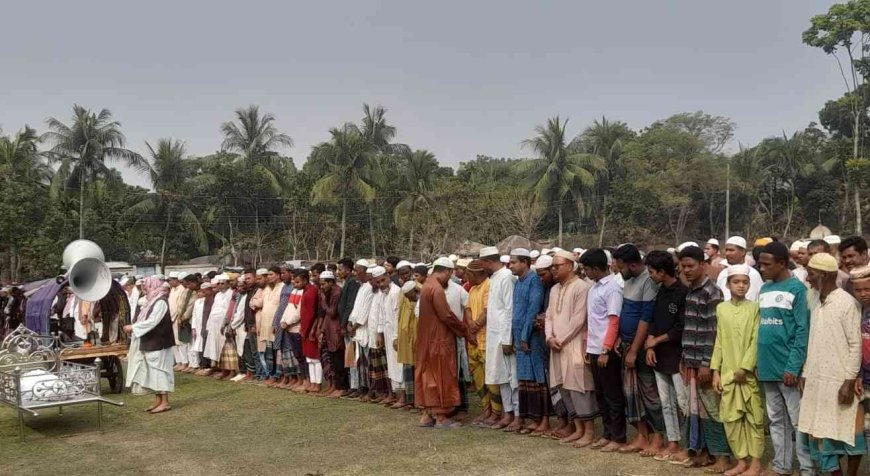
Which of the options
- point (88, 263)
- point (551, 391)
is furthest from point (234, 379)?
point (551, 391)

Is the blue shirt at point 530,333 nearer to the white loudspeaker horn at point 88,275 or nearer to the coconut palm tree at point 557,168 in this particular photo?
the white loudspeaker horn at point 88,275

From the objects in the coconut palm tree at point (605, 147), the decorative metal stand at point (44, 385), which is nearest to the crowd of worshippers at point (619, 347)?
the decorative metal stand at point (44, 385)

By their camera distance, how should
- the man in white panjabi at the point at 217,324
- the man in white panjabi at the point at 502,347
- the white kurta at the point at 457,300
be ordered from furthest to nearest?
the man in white panjabi at the point at 217,324 < the white kurta at the point at 457,300 < the man in white panjabi at the point at 502,347

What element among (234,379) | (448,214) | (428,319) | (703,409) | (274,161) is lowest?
(234,379)

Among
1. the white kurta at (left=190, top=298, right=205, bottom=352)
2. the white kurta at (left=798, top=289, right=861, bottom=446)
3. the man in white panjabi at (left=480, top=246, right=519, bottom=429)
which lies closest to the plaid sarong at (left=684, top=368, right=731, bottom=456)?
the white kurta at (left=798, top=289, right=861, bottom=446)

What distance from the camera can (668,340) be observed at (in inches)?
229

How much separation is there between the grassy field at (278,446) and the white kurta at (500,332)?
1.84ft

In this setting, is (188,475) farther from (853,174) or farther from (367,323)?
(853,174)

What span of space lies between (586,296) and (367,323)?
3.48 meters

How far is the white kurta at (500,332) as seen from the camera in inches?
289

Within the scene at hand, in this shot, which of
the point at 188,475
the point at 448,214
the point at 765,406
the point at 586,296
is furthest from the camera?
the point at 448,214

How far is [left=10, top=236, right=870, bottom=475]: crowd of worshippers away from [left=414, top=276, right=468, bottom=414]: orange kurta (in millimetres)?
15

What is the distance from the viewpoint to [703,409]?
18.5ft

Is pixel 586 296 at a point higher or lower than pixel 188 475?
Result: higher
